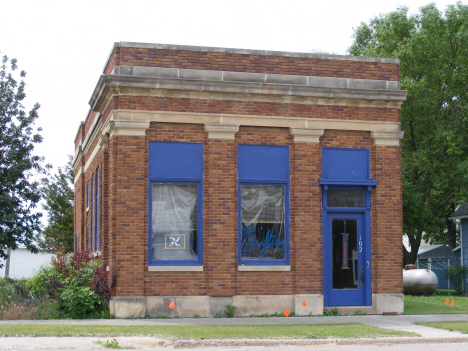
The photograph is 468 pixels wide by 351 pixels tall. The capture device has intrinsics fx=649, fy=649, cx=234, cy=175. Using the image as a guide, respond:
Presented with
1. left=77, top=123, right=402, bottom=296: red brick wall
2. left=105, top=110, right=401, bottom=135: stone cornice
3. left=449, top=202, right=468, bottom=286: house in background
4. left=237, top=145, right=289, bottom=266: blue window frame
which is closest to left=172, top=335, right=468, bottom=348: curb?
left=77, top=123, right=402, bottom=296: red brick wall

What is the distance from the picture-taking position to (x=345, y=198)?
53.1 feet

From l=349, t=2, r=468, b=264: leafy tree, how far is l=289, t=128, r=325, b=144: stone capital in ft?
44.2

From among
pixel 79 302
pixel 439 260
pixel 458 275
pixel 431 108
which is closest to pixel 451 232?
pixel 439 260

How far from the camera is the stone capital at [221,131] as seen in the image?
15383 mm

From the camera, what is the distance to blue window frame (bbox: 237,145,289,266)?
1561cm

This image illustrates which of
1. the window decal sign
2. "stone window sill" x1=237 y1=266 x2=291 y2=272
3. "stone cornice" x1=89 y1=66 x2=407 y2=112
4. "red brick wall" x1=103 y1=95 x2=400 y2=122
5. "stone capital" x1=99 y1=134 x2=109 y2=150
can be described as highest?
"stone cornice" x1=89 y1=66 x2=407 y2=112

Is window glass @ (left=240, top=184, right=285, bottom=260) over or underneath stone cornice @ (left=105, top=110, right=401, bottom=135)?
underneath

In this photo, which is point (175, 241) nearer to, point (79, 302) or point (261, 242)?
point (261, 242)

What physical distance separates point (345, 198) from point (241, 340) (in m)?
6.30

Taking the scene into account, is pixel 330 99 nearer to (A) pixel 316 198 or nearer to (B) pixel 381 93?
(B) pixel 381 93

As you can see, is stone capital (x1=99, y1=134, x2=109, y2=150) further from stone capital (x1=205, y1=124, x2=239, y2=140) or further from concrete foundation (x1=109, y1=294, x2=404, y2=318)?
concrete foundation (x1=109, y1=294, x2=404, y2=318)

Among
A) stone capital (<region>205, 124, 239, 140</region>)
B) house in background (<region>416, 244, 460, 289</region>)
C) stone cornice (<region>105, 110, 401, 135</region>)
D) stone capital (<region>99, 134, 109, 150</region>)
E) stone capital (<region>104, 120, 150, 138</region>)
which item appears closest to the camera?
A: stone capital (<region>104, 120, 150, 138</region>)

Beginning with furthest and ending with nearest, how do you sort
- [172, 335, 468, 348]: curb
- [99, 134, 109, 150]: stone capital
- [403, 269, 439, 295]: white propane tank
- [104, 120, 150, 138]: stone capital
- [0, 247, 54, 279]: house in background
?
1. [0, 247, 54, 279]: house in background
2. [403, 269, 439, 295]: white propane tank
3. [99, 134, 109, 150]: stone capital
4. [104, 120, 150, 138]: stone capital
5. [172, 335, 468, 348]: curb

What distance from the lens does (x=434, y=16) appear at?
30.2 metres
